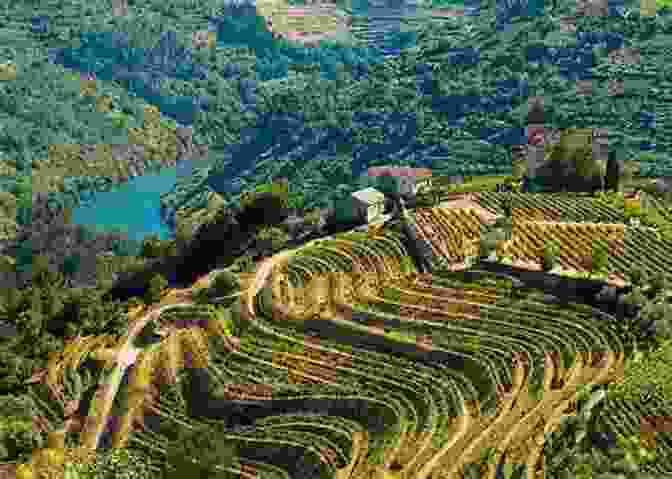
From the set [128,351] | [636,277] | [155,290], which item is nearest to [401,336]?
[636,277]

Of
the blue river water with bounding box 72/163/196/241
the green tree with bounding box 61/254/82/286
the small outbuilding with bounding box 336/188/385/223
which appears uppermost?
the small outbuilding with bounding box 336/188/385/223

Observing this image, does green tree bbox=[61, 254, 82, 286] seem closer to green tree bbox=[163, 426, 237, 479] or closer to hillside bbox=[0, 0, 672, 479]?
hillside bbox=[0, 0, 672, 479]

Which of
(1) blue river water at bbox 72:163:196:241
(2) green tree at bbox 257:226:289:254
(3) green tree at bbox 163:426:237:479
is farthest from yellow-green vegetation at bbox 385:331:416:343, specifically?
(1) blue river water at bbox 72:163:196:241

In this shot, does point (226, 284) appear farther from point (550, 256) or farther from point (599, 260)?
point (599, 260)

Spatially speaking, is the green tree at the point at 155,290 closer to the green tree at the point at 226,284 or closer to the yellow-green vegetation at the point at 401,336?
the green tree at the point at 226,284

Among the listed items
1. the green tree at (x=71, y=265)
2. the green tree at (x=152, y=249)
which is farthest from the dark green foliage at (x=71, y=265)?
the green tree at (x=152, y=249)

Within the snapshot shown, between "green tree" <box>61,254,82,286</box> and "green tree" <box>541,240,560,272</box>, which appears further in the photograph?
"green tree" <box>61,254,82,286</box>
